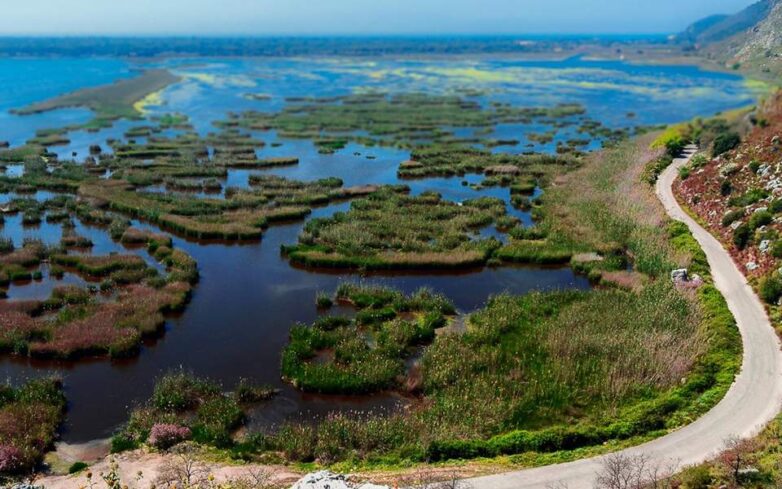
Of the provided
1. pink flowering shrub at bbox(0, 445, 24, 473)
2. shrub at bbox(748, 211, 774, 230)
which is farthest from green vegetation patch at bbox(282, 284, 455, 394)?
shrub at bbox(748, 211, 774, 230)

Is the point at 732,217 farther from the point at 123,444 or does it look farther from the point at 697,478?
the point at 123,444

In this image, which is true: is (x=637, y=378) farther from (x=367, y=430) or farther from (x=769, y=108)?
(x=769, y=108)

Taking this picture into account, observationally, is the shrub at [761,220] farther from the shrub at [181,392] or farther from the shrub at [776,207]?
the shrub at [181,392]

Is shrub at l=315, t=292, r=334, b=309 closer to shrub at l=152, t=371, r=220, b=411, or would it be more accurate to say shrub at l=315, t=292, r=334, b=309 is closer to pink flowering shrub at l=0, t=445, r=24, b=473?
shrub at l=152, t=371, r=220, b=411

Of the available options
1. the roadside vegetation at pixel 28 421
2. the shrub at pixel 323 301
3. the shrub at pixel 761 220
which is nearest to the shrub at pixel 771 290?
the shrub at pixel 761 220

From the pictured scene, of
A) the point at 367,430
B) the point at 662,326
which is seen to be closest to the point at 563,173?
the point at 662,326

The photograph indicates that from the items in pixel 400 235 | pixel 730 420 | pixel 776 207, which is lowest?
pixel 730 420

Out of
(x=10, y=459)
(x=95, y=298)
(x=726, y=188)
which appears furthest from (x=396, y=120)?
(x=10, y=459)
